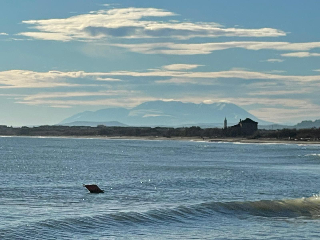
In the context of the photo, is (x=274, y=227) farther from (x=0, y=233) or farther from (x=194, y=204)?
(x=0, y=233)

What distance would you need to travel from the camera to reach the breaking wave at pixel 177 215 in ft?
101

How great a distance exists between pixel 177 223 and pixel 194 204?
6.54 meters

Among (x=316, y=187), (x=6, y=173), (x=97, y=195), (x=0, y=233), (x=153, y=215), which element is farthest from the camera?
(x=6, y=173)

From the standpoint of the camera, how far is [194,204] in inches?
1574

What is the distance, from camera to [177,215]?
35.8 meters

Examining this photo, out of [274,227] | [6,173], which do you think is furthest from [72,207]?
[6,173]

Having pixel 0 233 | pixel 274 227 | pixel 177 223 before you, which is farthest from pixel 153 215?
pixel 0 233

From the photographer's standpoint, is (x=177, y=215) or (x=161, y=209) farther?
(x=161, y=209)

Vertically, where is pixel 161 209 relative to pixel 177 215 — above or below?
above

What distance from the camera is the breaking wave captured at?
101 feet

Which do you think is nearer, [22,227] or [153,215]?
[22,227]

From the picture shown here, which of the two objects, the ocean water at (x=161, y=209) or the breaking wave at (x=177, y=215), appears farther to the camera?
the breaking wave at (x=177, y=215)

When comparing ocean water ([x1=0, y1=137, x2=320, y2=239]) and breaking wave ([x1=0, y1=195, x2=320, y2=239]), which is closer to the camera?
ocean water ([x1=0, y1=137, x2=320, y2=239])

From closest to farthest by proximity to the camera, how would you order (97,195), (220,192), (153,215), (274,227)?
(274,227) → (153,215) → (97,195) → (220,192)
